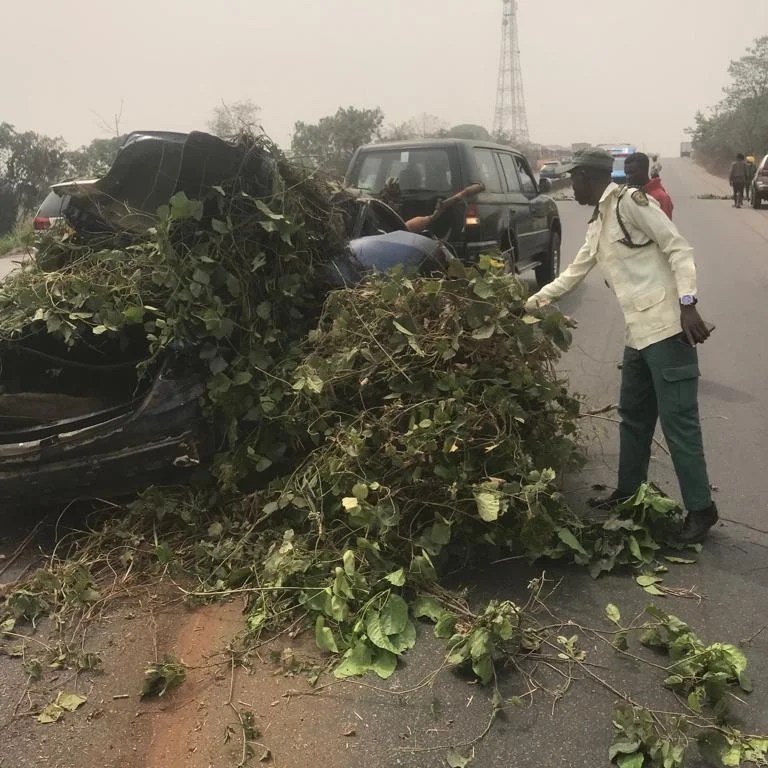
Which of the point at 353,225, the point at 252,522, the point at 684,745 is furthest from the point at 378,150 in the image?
the point at 684,745

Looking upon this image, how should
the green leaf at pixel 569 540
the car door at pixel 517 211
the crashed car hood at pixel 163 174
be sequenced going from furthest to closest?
the car door at pixel 517 211 → the crashed car hood at pixel 163 174 → the green leaf at pixel 569 540

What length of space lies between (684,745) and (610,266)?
228 centimetres

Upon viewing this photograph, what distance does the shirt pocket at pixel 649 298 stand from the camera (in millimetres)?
3695

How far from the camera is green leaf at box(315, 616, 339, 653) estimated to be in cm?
302

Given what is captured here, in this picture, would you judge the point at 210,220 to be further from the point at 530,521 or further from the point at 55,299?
the point at 530,521

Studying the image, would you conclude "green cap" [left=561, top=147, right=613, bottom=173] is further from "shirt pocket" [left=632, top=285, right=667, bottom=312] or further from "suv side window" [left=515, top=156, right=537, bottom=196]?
"suv side window" [left=515, top=156, right=537, bottom=196]

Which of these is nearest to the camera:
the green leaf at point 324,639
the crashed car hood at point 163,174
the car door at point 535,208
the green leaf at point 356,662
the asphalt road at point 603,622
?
the asphalt road at point 603,622

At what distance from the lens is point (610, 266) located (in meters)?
3.91

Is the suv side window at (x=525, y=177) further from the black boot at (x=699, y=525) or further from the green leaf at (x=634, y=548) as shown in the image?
the green leaf at (x=634, y=548)

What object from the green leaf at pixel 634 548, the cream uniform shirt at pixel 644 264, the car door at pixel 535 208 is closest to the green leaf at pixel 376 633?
the green leaf at pixel 634 548

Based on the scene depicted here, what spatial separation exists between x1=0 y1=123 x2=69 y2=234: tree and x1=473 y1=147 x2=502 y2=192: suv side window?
19206 mm

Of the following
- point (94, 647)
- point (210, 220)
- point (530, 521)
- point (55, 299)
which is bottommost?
point (94, 647)

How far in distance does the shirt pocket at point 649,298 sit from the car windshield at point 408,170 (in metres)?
4.77

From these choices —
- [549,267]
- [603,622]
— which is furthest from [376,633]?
[549,267]
